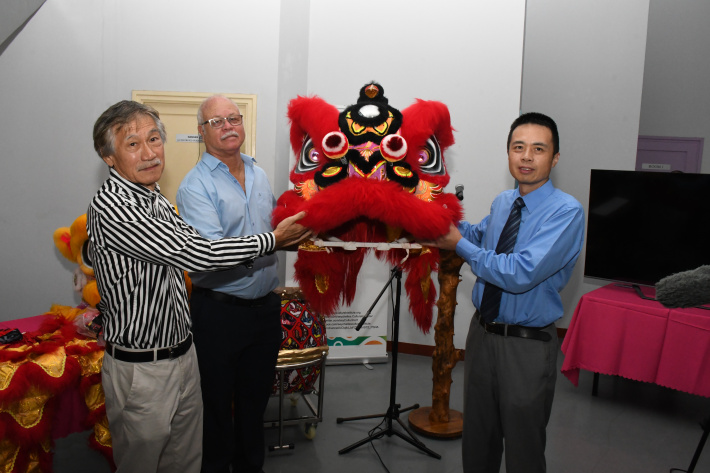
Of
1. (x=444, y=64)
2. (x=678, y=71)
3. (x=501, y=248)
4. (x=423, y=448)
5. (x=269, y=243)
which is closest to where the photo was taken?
(x=269, y=243)

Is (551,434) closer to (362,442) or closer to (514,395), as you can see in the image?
(362,442)

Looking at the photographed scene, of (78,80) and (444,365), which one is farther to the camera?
(78,80)

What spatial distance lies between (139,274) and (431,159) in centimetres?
119

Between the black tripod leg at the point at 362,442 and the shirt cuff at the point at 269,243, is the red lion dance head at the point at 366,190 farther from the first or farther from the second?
the black tripod leg at the point at 362,442

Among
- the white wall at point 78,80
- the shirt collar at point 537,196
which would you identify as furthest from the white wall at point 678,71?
the shirt collar at point 537,196

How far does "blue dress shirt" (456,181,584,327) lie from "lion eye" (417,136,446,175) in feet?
1.11

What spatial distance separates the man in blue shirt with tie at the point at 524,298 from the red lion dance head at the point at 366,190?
0.59 feet

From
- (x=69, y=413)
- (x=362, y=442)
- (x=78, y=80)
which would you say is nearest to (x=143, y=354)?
(x=69, y=413)

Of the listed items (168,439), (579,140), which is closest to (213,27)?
(168,439)

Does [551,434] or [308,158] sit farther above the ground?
[308,158]

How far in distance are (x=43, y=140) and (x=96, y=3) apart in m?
1.10

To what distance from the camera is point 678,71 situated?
17.5 feet

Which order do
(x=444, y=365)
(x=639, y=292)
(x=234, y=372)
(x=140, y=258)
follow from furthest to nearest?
(x=639, y=292)
(x=444, y=365)
(x=234, y=372)
(x=140, y=258)

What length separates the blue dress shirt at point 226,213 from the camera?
2025 mm
